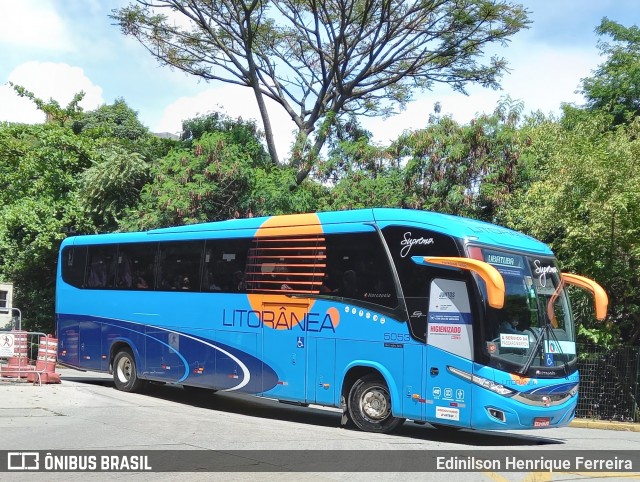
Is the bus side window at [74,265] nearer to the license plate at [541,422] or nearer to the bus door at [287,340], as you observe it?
the bus door at [287,340]

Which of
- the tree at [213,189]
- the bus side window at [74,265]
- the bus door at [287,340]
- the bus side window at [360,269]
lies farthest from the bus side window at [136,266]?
the tree at [213,189]

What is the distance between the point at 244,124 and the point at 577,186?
13310 mm

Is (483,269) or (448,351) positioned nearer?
(483,269)

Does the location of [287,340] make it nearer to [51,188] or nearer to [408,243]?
[408,243]

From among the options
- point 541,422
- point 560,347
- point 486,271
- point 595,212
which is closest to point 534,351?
point 560,347

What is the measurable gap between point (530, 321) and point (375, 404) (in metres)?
2.93

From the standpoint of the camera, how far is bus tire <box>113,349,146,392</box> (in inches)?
704

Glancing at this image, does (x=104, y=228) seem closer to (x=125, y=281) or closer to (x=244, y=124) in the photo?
(x=244, y=124)

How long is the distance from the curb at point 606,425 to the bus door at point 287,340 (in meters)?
7.16

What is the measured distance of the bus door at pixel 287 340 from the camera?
45.7 feet

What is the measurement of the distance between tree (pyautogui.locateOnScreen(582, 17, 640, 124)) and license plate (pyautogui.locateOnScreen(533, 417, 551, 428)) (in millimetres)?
21998

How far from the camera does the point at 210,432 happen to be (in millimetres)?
11891

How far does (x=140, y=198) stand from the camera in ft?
88.6

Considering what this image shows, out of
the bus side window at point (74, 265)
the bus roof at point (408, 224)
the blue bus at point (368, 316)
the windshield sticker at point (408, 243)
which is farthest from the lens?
the bus side window at point (74, 265)
